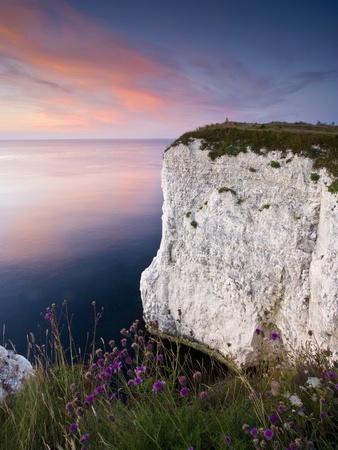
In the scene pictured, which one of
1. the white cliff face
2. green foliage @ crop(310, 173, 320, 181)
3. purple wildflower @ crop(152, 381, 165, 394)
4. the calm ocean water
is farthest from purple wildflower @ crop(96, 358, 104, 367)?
green foliage @ crop(310, 173, 320, 181)

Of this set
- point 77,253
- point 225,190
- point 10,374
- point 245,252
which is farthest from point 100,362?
point 77,253

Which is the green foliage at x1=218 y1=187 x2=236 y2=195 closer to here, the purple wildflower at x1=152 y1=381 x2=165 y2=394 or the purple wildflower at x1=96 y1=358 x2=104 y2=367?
the purple wildflower at x1=96 y1=358 x2=104 y2=367

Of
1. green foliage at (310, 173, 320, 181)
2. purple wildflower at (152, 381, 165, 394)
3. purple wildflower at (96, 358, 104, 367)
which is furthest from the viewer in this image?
green foliage at (310, 173, 320, 181)

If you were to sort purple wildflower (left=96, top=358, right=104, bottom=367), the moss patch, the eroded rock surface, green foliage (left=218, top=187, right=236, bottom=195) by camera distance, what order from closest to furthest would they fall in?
purple wildflower (left=96, top=358, right=104, bottom=367) → the eroded rock surface → the moss patch → green foliage (left=218, top=187, right=236, bottom=195)

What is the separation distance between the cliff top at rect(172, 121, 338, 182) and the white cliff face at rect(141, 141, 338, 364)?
1.61 ft

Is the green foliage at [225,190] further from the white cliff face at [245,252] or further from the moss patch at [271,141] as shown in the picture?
the moss patch at [271,141]

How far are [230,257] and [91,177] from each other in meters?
86.5

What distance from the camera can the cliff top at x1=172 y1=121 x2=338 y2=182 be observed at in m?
15.0

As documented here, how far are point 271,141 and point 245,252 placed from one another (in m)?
6.64

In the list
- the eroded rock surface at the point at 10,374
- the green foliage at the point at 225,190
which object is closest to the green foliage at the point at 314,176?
the green foliage at the point at 225,190

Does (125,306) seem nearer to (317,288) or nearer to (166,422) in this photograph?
(317,288)

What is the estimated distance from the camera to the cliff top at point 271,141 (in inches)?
591

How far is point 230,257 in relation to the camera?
17.8 metres

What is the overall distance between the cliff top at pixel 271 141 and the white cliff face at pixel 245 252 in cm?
49
